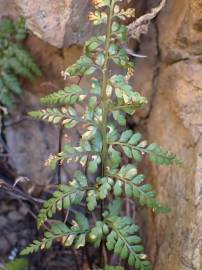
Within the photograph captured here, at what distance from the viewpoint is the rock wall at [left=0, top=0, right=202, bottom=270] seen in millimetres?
2119

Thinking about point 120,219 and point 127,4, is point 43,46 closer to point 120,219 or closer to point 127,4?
point 127,4

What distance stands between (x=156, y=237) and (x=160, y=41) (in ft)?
2.87

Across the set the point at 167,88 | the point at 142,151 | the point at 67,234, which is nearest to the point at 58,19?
the point at 167,88

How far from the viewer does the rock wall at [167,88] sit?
6.95 feet

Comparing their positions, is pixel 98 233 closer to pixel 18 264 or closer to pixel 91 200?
pixel 91 200

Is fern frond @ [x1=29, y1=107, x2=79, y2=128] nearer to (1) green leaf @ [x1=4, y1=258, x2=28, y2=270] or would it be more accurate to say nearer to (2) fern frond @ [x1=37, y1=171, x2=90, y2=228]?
(2) fern frond @ [x1=37, y1=171, x2=90, y2=228]

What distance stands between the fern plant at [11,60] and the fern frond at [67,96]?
721mm

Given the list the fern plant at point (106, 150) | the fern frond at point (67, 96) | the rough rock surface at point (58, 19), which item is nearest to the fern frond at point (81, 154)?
the fern plant at point (106, 150)

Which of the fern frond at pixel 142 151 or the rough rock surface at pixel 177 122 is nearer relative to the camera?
the fern frond at pixel 142 151

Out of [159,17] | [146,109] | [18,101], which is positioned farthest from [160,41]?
[18,101]

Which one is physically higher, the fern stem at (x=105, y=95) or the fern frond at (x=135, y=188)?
the fern stem at (x=105, y=95)

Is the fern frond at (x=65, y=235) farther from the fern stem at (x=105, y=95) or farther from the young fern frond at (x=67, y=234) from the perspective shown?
the fern stem at (x=105, y=95)

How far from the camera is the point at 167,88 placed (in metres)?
2.41

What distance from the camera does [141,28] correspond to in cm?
234
